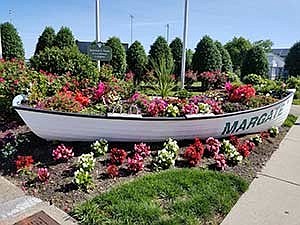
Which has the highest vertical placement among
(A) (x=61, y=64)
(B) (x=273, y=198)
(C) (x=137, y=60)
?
(C) (x=137, y=60)

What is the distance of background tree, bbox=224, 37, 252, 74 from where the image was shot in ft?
126

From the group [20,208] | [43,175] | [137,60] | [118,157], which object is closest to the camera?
[20,208]

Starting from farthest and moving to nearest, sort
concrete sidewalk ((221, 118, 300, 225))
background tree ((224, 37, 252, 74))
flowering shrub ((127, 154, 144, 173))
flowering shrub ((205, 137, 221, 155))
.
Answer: background tree ((224, 37, 252, 74)) < flowering shrub ((205, 137, 221, 155)) < flowering shrub ((127, 154, 144, 173)) < concrete sidewalk ((221, 118, 300, 225))

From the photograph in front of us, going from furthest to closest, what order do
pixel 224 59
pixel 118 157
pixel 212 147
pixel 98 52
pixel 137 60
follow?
pixel 224 59
pixel 137 60
pixel 98 52
pixel 212 147
pixel 118 157

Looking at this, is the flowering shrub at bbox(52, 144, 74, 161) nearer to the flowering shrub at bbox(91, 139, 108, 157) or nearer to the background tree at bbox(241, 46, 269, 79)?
the flowering shrub at bbox(91, 139, 108, 157)

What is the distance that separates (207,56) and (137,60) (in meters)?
3.51

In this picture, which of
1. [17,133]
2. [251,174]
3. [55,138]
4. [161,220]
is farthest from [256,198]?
[17,133]

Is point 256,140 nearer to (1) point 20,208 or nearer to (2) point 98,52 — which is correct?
(1) point 20,208

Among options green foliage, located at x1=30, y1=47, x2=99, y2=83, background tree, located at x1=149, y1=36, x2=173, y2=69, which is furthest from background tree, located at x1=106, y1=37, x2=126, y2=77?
green foliage, located at x1=30, y1=47, x2=99, y2=83

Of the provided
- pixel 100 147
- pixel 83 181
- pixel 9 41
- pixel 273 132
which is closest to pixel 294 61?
pixel 273 132

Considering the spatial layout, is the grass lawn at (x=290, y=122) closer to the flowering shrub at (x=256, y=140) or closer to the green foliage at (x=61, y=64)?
the flowering shrub at (x=256, y=140)

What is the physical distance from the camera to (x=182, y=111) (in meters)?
4.52

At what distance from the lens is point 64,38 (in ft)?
41.6

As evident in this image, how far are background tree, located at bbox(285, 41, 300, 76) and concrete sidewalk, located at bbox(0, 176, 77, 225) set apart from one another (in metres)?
21.9
